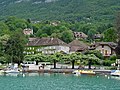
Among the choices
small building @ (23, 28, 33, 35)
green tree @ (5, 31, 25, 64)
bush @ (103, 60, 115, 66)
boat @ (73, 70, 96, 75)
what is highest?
small building @ (23, 28, 33, 35)

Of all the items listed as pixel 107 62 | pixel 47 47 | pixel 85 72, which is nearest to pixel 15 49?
pixel 107 62

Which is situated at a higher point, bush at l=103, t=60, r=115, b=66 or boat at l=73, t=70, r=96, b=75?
bush at l=103, t=60, r=115, b=66

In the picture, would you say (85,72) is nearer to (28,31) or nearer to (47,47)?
(47,47)

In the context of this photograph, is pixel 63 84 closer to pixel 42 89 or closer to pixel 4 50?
pixel 42 89

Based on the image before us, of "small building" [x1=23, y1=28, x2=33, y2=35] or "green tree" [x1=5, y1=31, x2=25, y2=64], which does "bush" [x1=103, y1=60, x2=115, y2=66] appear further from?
"small building" [x1=23, y1=28, x2=33, y2=35]

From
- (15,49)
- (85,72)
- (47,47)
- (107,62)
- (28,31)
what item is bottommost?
(85,72)

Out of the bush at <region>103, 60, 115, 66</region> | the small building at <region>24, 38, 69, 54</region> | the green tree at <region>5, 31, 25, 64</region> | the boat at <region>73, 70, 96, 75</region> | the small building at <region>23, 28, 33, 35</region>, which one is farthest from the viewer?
the small building at <region>23, 28, 33, 35</region>

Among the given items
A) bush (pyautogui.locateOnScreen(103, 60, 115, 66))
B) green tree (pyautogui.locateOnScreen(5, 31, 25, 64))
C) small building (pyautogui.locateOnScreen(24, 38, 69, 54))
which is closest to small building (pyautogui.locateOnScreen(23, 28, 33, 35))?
small building (pyautogui.locateOnScreen(24, 38, 69, 54))

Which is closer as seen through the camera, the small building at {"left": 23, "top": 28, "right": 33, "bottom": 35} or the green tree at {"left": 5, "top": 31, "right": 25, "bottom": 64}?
the green tree at {"left": 5, "top": 31, "right": 25, "bottom": 64}

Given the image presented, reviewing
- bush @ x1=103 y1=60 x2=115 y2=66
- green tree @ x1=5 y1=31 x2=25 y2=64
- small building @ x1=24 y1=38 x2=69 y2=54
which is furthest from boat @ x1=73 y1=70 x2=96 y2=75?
small building @ x1=24 y1=38 x2=69 y2=54

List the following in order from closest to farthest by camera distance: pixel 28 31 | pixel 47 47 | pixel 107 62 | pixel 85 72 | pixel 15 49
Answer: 1. pixel 85 72
2. pixel 107 62
3. pixel 15 49
4. pixel 47 47
5. pixel 28 31

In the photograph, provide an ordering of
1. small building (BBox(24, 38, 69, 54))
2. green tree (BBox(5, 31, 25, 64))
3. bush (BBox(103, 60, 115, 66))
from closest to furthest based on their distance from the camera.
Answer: bush (BBox(103, 60, 115, 66)) → green tree (BBox(5, 31, 25, 64)) → small building (BBox(24, 38, 69, 54))

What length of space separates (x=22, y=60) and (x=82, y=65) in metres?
13.3

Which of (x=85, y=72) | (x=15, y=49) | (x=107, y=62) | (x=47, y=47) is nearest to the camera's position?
(x=85, y=72)
